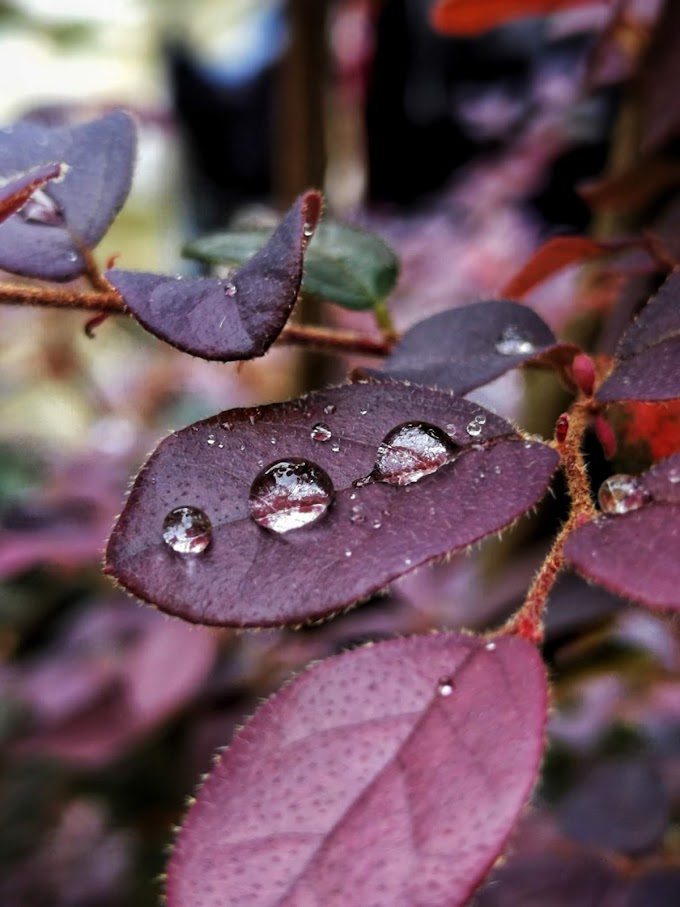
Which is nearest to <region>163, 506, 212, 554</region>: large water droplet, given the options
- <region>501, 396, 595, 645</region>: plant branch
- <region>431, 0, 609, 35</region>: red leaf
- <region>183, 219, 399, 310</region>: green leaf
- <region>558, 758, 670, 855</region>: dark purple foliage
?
<region>501, 396, 595, 645</region>: plant branch

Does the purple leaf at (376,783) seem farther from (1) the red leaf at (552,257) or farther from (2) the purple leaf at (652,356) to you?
(1) the red leaf at (552,257)

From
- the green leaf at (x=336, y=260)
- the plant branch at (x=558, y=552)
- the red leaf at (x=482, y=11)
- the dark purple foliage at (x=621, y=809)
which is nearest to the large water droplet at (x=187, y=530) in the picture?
the plant branch at (x=558, y=552)


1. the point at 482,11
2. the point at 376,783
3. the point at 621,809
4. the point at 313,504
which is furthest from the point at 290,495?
the point at 482,11

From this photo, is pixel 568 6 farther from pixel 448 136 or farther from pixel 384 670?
pixel 448 136

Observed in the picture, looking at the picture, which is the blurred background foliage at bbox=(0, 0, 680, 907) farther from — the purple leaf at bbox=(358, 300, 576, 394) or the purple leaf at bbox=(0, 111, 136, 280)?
the purple leaf at bbox=(0, 111, 136, 280)

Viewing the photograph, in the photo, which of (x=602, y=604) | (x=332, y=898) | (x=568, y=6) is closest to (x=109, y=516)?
(x=602, y=604)
